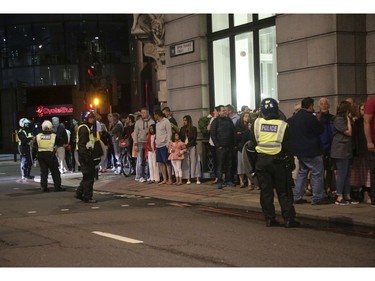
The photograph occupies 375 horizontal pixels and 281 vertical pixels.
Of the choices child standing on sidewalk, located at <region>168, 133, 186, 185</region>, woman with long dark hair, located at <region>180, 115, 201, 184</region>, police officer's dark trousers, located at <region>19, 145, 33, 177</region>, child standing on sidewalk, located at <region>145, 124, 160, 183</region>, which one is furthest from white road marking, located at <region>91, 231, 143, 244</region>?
police officer's dark trousers, located at <region>19, 145, 33, 177</region>

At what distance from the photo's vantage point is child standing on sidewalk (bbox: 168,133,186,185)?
51.3 feet

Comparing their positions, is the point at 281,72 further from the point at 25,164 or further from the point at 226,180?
the point at 25,164

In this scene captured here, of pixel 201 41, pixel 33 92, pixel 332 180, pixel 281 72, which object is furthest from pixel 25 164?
pixel 33 92

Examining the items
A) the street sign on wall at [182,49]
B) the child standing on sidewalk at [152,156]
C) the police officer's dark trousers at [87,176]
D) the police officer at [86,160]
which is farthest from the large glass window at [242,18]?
the police officer's dark trousers at [87,176]

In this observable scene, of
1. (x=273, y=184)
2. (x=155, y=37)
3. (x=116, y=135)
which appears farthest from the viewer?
(x=116, y=135)

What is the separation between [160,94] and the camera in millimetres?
20125

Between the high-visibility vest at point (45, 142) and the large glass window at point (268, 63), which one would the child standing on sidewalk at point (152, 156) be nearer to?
the high-visibility vest at point (45, 142)

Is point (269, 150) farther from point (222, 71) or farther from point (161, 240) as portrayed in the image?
point (222, 71)

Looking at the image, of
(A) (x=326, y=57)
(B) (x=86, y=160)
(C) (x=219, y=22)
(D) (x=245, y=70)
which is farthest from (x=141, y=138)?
(A) (x=326, y=57)

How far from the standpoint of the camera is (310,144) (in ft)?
36.4

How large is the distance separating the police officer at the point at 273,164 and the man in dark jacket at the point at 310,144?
1750mm

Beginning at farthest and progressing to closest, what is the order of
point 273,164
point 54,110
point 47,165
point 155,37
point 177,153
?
point 54,110, point 155,37, point 47,165, point 177,153, point 273,164

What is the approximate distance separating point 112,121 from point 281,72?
323 inches

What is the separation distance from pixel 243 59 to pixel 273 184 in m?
7.79
